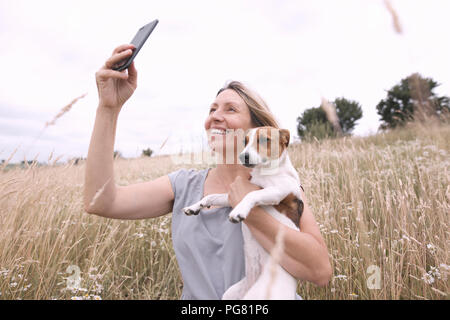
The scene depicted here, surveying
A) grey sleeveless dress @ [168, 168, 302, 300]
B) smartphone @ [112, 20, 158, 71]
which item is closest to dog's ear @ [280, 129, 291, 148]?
grey sleeveless dress @ [168, 168, 302, 300]

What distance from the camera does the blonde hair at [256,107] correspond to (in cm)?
195

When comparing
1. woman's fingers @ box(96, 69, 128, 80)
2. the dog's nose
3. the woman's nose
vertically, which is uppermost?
woman's fingers @ box(96, 69, 128, 80)

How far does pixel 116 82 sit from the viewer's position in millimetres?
1718

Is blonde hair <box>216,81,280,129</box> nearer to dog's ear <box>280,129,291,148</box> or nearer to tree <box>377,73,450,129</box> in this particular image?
dog's ear <box>280,129,291,148</box>

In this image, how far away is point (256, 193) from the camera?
139 cm

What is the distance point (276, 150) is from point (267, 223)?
43 cm

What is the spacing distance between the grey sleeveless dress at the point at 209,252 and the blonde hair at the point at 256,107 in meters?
0.67

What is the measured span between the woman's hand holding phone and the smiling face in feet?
1.75

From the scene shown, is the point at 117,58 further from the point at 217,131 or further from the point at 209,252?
the point at 209,252

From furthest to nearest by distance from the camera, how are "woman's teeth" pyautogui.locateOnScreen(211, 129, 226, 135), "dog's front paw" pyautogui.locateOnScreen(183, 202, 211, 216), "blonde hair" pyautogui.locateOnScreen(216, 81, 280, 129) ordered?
1. "blonde hair" pyautogui.locateOnScreen(216, 81, 280, 129)
2. "woman's teeth" pyautogui.locateOnScreen(211, 129, 226, 135)
3. "dog's front paw" pyautogui.locateOnScreen(183, 202, 211, 216)

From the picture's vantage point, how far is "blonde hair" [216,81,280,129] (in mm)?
1950

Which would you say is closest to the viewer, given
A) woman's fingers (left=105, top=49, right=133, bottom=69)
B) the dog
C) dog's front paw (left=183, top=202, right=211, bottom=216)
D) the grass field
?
the dog

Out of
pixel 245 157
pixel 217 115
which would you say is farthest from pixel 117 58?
pixel 245 157
